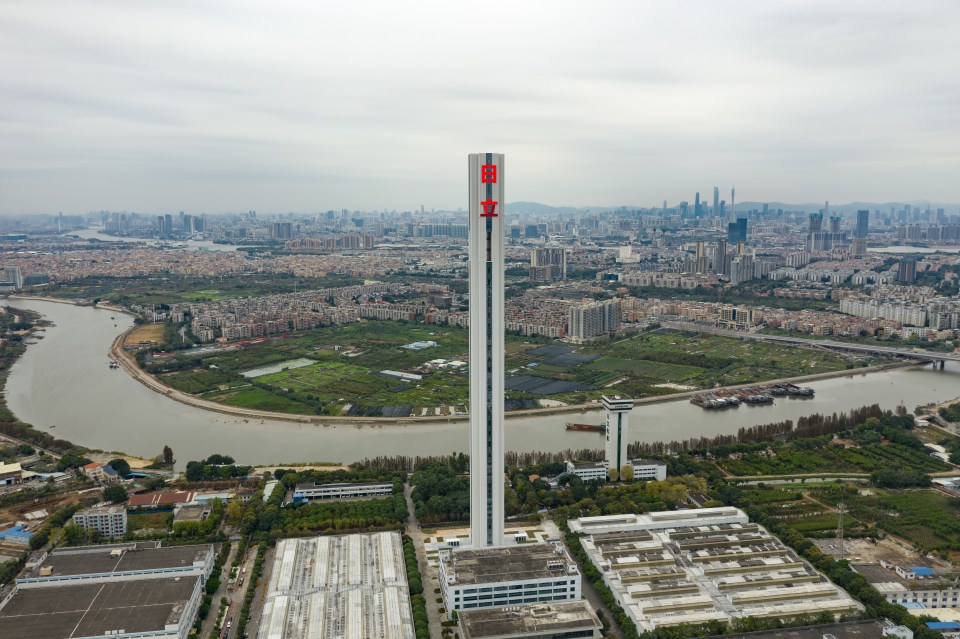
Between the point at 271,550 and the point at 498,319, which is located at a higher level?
the point at 498,319

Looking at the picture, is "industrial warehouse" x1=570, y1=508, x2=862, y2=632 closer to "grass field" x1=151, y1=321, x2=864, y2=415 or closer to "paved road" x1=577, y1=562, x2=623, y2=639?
"paved road" x1=577, y1=562, x2=623, y2=639

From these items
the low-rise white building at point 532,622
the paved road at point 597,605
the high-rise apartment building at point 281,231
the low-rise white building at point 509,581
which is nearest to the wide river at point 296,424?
the paved road at point 597,605

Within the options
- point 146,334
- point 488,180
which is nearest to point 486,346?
point 488,180

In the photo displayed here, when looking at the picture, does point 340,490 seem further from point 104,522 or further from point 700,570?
point 700,570

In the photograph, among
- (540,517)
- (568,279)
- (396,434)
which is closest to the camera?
(540,517)

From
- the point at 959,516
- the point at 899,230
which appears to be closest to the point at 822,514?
the point at 959,516

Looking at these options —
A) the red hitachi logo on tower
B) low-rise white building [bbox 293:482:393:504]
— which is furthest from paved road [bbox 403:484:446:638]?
the red hitachi logo on tower

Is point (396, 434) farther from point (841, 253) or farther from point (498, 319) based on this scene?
point (841, 253)
